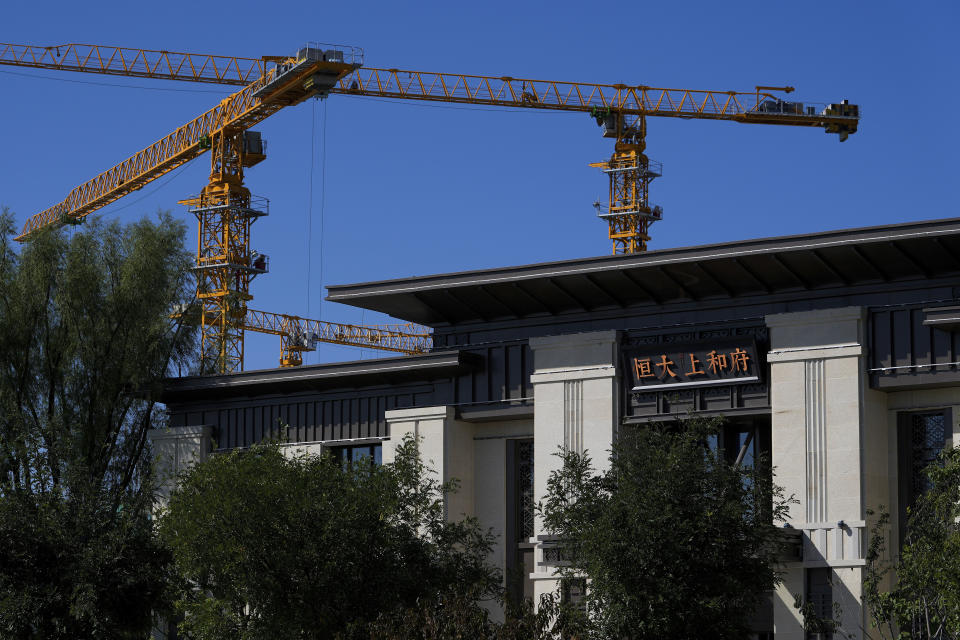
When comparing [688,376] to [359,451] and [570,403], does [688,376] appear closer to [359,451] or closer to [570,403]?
[570,403]

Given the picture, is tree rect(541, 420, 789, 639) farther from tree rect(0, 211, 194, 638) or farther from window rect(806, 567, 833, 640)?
tree rect(0, 211, 194, 638)

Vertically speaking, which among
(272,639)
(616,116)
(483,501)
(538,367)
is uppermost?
(616,116)

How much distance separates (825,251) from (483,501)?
12.0 m

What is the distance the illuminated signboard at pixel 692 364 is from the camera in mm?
37094

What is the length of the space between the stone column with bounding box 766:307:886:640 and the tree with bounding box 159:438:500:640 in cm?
814

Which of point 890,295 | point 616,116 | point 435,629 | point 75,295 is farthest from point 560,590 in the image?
point 616,116

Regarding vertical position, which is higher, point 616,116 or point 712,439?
point 616,116

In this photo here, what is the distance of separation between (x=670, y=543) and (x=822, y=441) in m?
7.95

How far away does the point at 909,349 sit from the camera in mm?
35125

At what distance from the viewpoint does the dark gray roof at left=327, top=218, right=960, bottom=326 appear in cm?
3516

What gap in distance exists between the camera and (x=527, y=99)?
100375 millimetres

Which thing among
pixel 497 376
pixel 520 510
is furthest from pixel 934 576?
pixel 497 376

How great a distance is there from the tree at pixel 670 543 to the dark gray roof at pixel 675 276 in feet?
24.0

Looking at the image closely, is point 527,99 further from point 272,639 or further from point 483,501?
point 272,639
